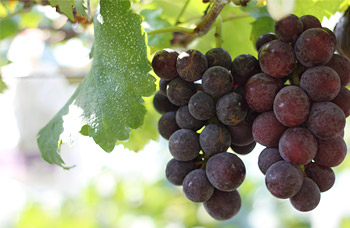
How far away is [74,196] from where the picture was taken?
7.73ft

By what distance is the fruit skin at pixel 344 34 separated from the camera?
85 centimetres

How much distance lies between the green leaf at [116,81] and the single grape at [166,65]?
0.02m

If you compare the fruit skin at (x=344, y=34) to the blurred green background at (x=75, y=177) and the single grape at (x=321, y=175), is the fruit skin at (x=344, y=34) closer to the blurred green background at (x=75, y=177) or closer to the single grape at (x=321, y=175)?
the single grape at (x=321, y=175)

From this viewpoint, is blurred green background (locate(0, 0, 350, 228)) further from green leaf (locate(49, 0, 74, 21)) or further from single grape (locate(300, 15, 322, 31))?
single grape (locate(300, 15, 322, 31))

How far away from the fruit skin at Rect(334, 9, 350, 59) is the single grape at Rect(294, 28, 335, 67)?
27 cm

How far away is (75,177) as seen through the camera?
261 centimetres

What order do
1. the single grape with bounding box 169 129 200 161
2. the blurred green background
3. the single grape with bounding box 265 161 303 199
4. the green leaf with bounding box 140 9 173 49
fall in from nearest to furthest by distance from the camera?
the single grape with bounding box 265 161 303 199
the single grape with bounding box 169 129 200 161
the green leaf with bounding box 140 9 173 49
the blurred green background

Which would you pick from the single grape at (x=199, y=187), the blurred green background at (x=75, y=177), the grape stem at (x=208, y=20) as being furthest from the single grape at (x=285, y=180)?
the blurred green background at (x=75, y=177)

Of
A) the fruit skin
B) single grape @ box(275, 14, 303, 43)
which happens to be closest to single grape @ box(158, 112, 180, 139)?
single grape @ box(275, 14, 303, 43)

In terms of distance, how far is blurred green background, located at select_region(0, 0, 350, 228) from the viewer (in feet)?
5.29

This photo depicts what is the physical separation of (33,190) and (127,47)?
2241 mm

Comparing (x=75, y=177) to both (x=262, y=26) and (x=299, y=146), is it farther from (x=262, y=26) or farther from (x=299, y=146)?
(x=299, y=146)

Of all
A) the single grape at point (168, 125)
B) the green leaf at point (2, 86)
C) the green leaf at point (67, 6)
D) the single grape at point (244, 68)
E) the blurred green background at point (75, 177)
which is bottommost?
the blurred green background at point (75, 177)

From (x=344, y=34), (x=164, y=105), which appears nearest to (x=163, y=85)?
(x=164, y=105)
